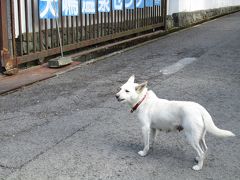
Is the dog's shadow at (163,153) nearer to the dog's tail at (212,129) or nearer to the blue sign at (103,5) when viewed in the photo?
the dog's tail at (212,129)

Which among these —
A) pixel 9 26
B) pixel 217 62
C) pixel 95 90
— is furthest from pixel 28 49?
pixel 217 62

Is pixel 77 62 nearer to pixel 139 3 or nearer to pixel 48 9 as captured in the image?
pixel 48 9

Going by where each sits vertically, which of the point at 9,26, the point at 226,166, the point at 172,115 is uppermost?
the point at 9,26

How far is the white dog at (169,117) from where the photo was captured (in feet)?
14.1

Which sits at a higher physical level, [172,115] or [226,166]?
[172,115]

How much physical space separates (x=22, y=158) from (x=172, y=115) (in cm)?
171

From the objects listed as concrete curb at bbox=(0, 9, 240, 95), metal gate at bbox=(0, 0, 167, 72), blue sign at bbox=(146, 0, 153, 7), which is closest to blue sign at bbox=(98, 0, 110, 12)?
metal gate at bbox=(0, 0, 167, 72)

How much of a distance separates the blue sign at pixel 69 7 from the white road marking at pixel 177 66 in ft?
9.41

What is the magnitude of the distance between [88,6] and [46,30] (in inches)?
76.7

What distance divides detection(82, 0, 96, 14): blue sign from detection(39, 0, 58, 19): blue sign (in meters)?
1.20

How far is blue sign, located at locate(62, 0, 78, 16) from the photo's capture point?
34.0 feet

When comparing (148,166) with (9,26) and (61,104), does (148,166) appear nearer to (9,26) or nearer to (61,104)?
(61,104)

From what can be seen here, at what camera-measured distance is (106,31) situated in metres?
12.5

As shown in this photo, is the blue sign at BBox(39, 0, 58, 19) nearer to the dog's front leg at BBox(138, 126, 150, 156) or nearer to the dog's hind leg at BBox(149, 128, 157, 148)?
the dog's hind leg at BBox(149, 128, 157, 148)
